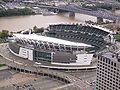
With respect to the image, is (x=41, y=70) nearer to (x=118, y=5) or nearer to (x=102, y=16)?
(x=102, y=16)

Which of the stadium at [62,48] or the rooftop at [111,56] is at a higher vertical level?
the rooftop at [111,56]

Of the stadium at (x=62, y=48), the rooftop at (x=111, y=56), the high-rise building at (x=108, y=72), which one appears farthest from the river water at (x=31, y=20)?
the rooftop at (x=111, y=56)

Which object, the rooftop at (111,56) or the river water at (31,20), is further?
the river water at (31,20)

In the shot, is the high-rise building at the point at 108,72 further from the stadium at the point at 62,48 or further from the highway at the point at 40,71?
the stadium at the point at 62,48

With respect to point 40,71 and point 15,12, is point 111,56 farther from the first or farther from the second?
point 15,12

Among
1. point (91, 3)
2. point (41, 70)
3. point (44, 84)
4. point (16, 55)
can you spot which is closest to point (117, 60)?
point (44, 84)

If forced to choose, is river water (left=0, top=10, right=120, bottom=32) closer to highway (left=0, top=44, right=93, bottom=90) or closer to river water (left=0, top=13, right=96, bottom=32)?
river water (left=0, top=13, right=96, bottom=32)
